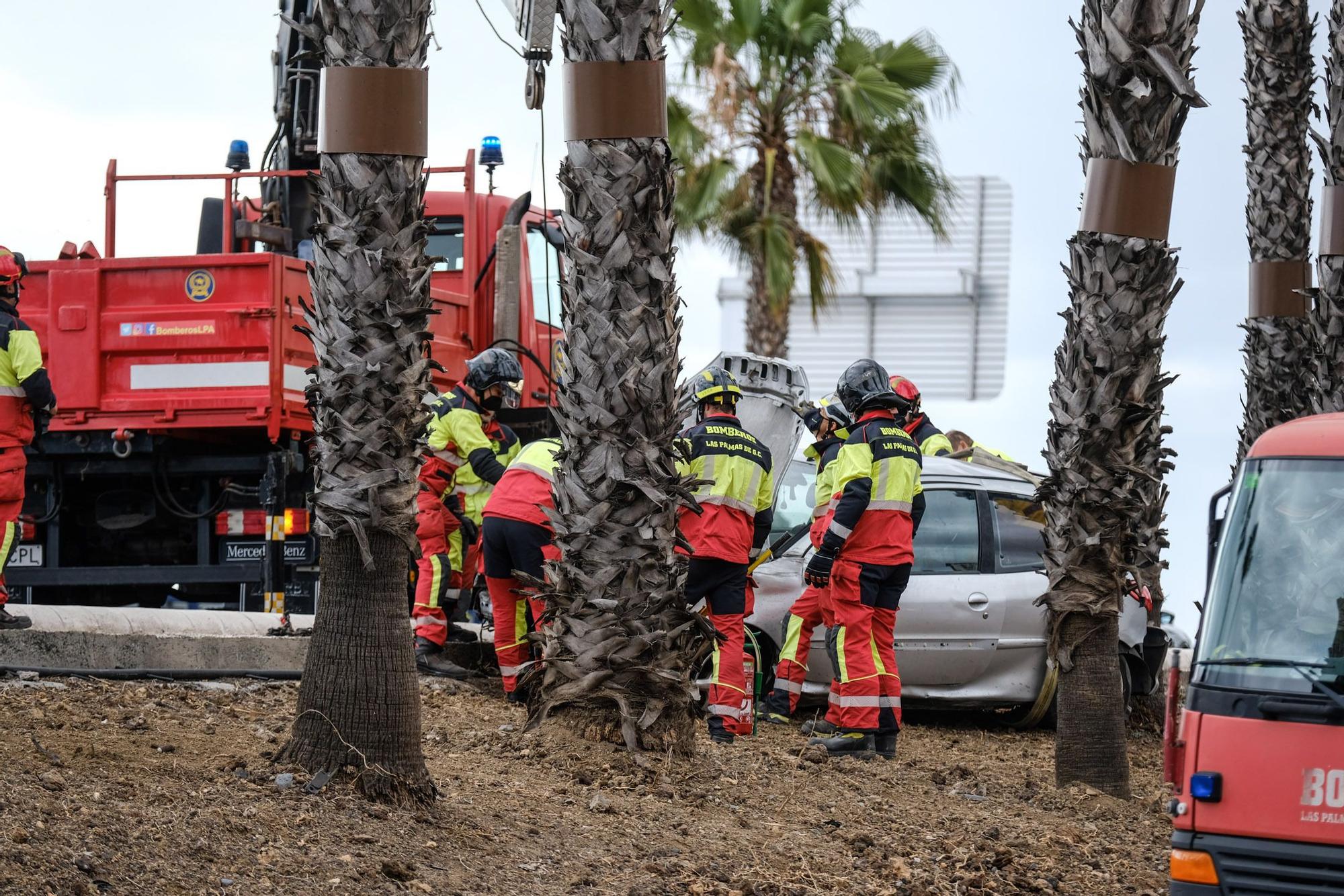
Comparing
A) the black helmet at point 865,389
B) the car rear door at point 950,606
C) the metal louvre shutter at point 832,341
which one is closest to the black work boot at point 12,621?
the black helmet at point 865,389

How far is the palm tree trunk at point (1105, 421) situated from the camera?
345 inches

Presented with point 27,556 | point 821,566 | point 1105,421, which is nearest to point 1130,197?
point 1105,421

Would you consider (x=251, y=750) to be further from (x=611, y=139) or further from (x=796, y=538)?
(x=796, y=538)

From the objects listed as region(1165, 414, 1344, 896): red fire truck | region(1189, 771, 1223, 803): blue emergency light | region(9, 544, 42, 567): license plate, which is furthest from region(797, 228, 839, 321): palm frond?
region(1189, 771, 1223, 803): blue emergency light

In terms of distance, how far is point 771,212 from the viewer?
21.1 metres

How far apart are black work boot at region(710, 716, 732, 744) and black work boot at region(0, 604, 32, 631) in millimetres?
3798

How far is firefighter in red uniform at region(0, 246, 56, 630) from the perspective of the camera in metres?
9.49

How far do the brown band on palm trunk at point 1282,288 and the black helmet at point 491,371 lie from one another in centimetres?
596

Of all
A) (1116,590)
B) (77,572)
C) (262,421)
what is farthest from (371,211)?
(77,572)

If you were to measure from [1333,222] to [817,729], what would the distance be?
5678mm

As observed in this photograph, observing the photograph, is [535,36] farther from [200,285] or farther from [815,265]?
[815,265]

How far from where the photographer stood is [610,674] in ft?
25.2

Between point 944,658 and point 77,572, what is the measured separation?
6.29 metres

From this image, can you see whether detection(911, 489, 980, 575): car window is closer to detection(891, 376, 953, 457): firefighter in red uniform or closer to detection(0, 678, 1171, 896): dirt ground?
detection(891, 376, 953, 457): firefighter in red uniform
